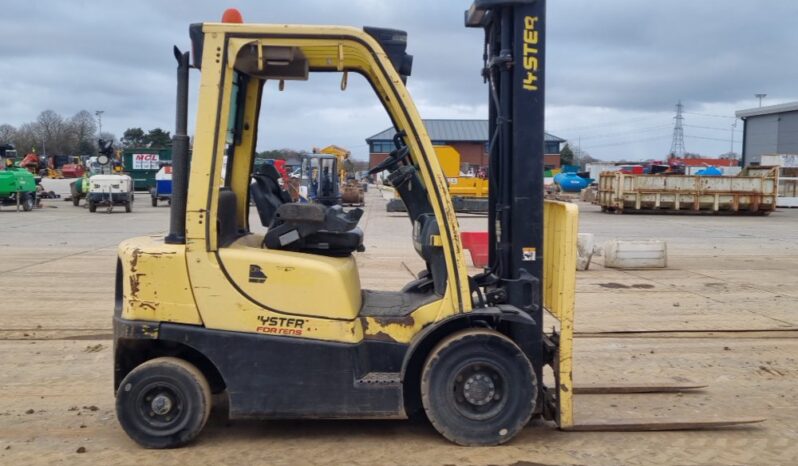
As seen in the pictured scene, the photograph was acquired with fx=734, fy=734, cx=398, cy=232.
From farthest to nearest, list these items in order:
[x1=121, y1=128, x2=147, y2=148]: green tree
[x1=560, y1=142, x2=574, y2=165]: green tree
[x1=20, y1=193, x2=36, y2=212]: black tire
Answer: [x1=560, y1=142, x2=574, y2=165]: green tree, [x1=121, y1=128, x2=147, y2=148]: green tree, [x1=20, y1=193, x2=36, y2=212]: black tire

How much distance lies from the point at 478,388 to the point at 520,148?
5.46 ft

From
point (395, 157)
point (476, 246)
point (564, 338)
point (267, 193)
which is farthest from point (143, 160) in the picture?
point (564, 338)

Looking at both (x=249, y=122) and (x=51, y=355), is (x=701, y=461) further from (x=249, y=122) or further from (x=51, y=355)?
(x=51, y=355)

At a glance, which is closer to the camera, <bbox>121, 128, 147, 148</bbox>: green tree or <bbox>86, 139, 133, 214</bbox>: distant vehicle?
<bbox>86, 139, 133, 214</bbox>: distant vehicle

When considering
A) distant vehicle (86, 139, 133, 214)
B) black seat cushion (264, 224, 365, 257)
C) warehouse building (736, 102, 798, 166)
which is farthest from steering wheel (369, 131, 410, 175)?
warehouse building (736, 102, 798, 166)

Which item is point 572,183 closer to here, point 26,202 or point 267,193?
point 26,202

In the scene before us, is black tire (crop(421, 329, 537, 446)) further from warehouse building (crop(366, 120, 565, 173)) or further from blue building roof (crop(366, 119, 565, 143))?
blue building roof (crop(366, 119, 565, 143))

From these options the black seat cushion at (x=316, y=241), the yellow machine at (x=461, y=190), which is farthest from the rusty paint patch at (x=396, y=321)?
the yellow machine at (x=461, y=190)

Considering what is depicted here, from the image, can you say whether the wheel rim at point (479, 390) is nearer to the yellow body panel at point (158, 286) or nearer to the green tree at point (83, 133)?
the yellow body panel at point (158, 286)

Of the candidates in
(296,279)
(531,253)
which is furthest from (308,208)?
(531,253)

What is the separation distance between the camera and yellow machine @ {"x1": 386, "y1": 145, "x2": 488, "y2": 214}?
30.9 meters

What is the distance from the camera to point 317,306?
482cm

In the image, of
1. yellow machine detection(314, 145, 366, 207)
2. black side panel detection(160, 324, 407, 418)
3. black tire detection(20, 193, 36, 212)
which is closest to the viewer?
black side panel detection(160, 324, 407, 418)

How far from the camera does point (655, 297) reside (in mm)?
11117
